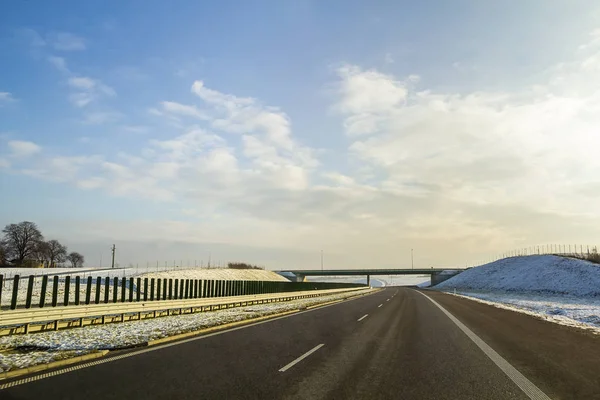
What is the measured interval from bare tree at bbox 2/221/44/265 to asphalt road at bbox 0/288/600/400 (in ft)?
365

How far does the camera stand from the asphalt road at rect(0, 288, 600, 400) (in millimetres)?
6449

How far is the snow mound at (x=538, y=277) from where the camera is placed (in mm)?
60281

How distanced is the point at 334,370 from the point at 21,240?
11757 cm

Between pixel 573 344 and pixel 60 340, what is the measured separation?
14.5 meters

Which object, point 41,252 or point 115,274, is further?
point 41,252

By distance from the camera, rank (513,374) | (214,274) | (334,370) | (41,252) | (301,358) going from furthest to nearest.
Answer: (41,252)
(214,274)
(301,358)
(334,370)
(513,374)

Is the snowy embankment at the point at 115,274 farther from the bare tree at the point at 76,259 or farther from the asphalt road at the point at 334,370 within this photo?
the bare tree at the point at 76,259

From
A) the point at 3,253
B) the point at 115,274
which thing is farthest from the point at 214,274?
the point at 3,253

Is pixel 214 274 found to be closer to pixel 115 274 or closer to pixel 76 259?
pixel 115 274

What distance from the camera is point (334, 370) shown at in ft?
26.5

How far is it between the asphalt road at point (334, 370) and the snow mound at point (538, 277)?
53.3m

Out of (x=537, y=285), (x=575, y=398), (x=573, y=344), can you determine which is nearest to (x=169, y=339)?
(x=575, y=398)

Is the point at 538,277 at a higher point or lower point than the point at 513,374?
lower

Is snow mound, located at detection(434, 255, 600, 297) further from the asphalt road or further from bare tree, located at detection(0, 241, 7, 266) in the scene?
bare tree, located at detection(0, 241, 7, 266)
